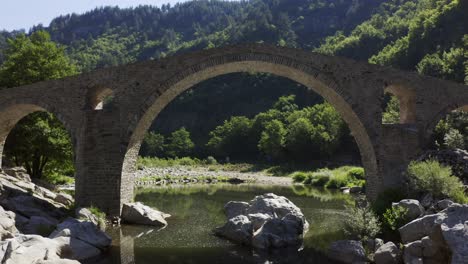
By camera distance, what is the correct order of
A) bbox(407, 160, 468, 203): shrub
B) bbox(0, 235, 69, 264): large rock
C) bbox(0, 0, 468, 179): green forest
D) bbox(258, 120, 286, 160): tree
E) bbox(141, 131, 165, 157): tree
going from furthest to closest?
bbox(141, 131, 165, 157): tree → bbox(258, 120, 286, 160): tree → bbox(0, 0, 468, 179): green forest → bbox(407, 160, 468, 203): shrub → bbox(0, 235, 69, 264): large rock

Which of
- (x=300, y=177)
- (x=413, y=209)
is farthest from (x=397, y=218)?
(x=300, y=177)

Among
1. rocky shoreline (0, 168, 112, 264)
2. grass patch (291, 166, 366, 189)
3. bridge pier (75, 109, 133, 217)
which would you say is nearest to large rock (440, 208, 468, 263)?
rocky shoreline (0, 168, 112, 264)

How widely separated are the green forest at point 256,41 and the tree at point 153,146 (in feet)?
0.59

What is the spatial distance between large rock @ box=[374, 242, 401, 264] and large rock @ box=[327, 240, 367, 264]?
0.54 meters

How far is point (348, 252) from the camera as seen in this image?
30.9ft

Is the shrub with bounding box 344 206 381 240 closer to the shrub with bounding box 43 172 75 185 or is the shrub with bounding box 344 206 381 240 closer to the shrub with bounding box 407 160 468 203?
the shrub with bounding box 407 160 468 203

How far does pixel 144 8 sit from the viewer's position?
14000cm

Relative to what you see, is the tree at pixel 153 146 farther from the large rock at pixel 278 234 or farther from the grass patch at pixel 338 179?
the large rock at pixel 278 234

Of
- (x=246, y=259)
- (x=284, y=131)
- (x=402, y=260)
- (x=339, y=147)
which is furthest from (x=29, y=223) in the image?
(x=284, y=131)

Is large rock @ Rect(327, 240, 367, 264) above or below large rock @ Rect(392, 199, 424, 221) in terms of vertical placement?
below

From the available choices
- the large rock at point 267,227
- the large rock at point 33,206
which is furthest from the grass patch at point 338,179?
the large rock at point 33,206

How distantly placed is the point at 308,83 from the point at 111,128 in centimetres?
692

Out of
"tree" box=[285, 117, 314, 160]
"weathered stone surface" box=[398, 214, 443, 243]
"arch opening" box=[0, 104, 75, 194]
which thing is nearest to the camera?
"weathered stone surface" box=[398, 214, 443, 243]

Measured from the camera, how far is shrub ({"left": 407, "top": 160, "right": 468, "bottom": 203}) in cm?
987
